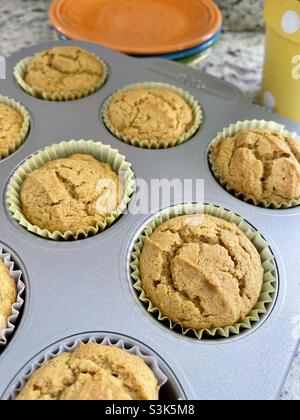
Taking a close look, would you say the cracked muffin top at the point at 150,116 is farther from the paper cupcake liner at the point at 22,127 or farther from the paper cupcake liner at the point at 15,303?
the paper cupcake liner at the point at 15,303

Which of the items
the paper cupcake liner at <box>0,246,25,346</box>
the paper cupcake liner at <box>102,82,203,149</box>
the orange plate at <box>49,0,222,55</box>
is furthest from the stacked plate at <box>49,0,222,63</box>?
the paper cupcake liner at <box>0,246,25,346</box>

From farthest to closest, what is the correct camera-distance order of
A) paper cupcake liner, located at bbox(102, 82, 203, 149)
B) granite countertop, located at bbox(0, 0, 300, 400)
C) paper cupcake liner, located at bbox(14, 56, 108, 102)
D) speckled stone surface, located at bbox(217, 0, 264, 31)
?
speckled stone surface, located at bbox(217, 0, 264, 31) → granite countertop, located at bbox(0, 0, 300, 400) → paper cupcake liner, located at bbox(14, 56, 108, 102) → paper cupcake liner, located at bbox(102, 82, 203, 149)

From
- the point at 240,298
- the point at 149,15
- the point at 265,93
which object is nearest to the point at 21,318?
the point at 240,298

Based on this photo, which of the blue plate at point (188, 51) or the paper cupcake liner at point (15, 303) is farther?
the blue plate at point (188, 51)

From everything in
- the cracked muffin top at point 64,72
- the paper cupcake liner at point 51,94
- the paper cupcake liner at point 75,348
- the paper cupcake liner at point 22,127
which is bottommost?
the paper cupcake liner at point 75,348

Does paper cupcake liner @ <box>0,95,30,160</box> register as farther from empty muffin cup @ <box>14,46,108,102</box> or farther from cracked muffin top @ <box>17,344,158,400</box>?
cracked muffin top @ <box>17,344,158,400</box>

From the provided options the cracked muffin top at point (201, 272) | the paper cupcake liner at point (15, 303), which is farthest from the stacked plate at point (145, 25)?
the paper cupcake liner at point (15, 303)
